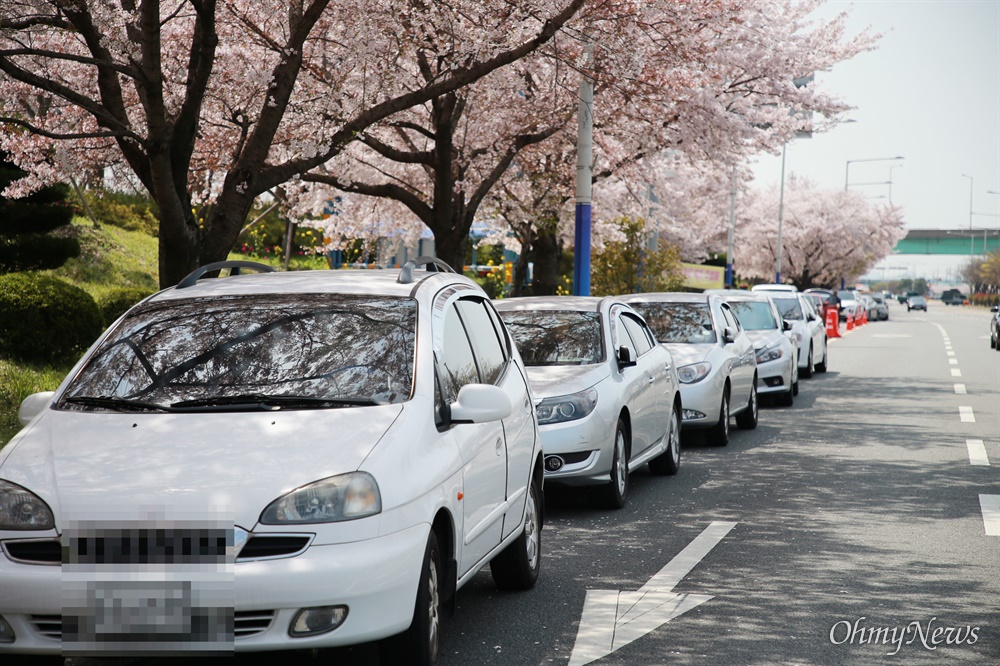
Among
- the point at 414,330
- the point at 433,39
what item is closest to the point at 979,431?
the point at 433,39

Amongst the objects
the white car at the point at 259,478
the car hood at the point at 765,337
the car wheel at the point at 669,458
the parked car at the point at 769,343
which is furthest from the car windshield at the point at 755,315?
the white car at the point at 259,478

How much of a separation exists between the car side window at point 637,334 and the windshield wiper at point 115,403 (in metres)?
5.82

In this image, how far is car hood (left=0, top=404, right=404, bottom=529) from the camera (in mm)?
4086

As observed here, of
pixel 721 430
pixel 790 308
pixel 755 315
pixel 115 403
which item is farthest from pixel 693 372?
pixel 790 308

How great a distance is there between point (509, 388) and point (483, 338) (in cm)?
29

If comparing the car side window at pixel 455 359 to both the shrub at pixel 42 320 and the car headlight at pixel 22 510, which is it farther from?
the shrub at pixel 42 320

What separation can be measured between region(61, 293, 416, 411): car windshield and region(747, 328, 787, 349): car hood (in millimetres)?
12289

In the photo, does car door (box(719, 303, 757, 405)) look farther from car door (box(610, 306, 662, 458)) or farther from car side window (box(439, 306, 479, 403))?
car side window (box(439, 306, 479, 403))

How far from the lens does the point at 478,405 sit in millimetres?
5023

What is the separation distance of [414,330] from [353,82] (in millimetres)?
11062

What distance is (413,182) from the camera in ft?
78.4

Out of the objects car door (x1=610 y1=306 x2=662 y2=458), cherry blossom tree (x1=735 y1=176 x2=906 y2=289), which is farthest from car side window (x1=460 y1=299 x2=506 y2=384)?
cherry blossom tree (x1=735 y1=176 x2=906 y2=289)

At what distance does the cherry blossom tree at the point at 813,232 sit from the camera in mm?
71688

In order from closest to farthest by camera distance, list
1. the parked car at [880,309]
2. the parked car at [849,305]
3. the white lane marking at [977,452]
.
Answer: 1. the white lane marking at [977,452]
2. the parked car at [849,305]
3. the parked car at [880,309]
